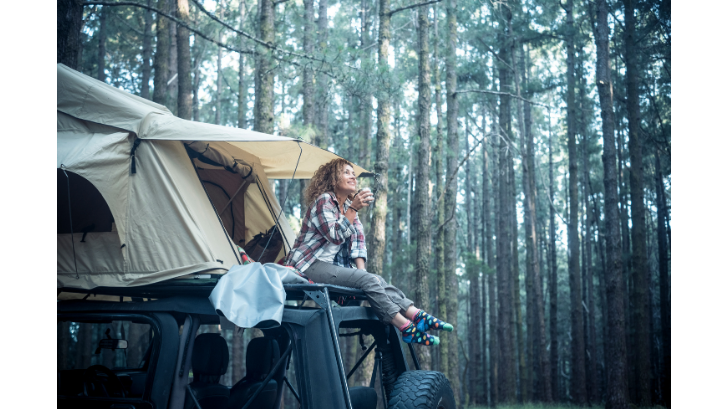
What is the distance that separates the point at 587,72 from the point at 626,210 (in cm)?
623

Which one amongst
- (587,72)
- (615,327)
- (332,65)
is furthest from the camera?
(587,72)

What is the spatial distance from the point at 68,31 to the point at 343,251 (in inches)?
149

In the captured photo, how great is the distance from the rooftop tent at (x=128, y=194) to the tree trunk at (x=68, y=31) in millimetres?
1296

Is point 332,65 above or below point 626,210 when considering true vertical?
above

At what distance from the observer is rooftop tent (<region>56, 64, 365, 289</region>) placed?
12.4ft

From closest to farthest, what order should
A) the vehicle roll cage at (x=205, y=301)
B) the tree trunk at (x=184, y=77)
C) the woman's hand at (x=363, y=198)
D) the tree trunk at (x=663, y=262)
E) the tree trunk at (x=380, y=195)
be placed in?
the vehicle roll cage at (x=205, y=301) < the woman's hand at (x=363, y=198) < the tree trunk at (x=380, y=195) < the tree trunk at (x=184, y=77) < the tree trunk at (x=663, y=262)

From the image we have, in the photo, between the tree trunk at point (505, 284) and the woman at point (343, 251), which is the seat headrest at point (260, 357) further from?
the tree trunk at point (505, 284)

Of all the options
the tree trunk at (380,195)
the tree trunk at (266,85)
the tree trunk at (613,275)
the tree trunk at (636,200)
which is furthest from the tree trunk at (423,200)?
the tree trunk at (636,200)

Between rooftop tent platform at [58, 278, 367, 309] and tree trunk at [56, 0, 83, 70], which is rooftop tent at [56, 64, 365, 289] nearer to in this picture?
rooftop tent platform at [58, 278, 367, 309]

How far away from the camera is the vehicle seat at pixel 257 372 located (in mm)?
3988

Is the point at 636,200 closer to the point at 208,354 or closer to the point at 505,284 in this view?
the point at 505,284
